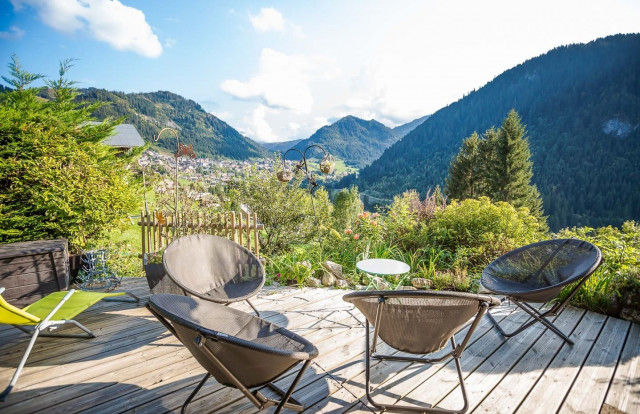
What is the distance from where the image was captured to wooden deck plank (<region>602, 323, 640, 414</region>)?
5.57 feet

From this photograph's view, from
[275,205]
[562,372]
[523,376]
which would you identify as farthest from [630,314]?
[275,205]

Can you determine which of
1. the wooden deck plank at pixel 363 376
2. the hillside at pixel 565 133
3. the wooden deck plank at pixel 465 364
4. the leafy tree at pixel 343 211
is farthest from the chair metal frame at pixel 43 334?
the hillside at pixel 565 133

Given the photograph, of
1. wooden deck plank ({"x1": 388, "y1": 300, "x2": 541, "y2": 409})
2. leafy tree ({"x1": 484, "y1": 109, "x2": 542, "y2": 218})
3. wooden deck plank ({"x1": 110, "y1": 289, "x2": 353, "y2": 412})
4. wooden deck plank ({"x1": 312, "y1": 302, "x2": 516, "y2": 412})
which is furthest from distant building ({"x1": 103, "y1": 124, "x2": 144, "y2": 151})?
leafy tree ({"x1": 484, "y1": 109, "x2": 542, "y2": 218})

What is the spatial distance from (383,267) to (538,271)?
4.68ft

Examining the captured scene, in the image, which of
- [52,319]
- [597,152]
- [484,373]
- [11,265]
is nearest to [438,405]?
[484,373]

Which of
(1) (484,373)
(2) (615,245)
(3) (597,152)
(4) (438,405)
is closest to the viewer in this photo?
(4) (438,405)

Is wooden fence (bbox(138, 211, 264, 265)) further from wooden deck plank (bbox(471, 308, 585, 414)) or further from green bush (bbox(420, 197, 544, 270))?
wooden deck plank (bbox(471, 308, 585, 414))

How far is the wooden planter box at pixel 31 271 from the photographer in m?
3.07

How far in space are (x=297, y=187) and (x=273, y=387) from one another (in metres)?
6.21

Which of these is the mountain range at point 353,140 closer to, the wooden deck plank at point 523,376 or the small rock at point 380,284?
the small rock at point 380,284

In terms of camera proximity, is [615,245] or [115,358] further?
[615,245]

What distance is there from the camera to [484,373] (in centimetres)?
203

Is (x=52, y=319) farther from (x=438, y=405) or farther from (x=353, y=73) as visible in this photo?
(x=353, y=73)

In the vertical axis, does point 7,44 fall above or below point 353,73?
above
